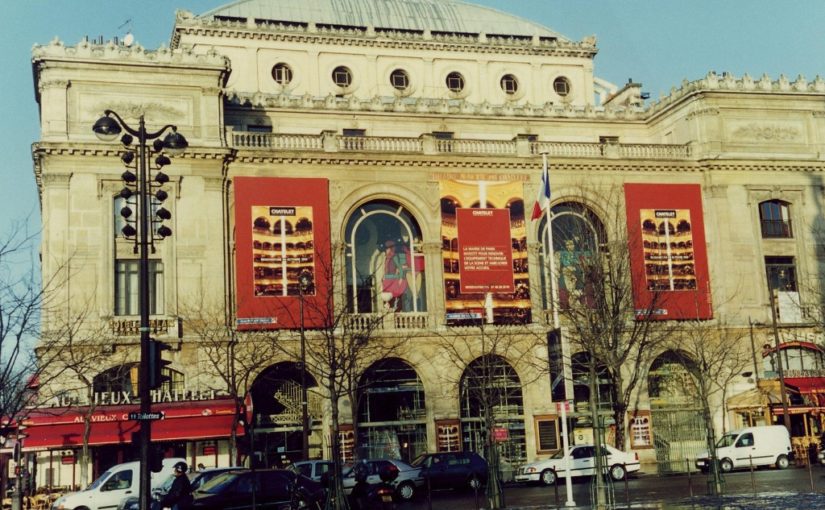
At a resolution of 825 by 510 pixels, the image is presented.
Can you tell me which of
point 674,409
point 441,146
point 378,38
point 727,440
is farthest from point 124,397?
point 674,409

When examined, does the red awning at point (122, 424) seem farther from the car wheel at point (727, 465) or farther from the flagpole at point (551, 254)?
the car wheel at point (727, 465)

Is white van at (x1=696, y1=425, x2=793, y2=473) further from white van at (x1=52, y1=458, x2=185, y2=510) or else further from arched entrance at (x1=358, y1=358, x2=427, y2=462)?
white van at (x1=52, y1=458, x2=185, y2=510)

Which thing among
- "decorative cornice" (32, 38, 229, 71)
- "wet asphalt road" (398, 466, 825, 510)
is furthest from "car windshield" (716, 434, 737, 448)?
"decorative cornice" (32, 38, 229, 71)

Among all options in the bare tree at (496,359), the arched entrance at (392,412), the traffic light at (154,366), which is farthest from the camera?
the bare tree at (496,359)

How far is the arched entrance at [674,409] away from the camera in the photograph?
54875 millimetres

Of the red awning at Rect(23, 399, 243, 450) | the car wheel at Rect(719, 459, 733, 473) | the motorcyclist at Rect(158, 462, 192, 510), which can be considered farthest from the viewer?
the car wheel at Rect(719, 459, 733, 473)

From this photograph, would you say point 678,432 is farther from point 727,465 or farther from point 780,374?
point 727,465

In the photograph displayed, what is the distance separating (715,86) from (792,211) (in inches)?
310

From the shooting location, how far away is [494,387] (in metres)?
50.2

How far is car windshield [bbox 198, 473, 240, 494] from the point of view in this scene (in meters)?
27.3

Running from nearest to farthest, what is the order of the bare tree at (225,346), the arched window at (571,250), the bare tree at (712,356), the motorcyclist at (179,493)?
1. the motorcyclist at (179,493)
2. the arched window at (571,250)
3. the bare tree at (225,346)
4. the bare tree at (712,356)

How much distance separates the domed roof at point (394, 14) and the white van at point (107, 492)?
3358 cm

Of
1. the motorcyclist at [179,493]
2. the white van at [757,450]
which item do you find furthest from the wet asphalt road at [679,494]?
the motorcyclist at [179,493]

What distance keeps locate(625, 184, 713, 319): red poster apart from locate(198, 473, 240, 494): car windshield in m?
30.4
